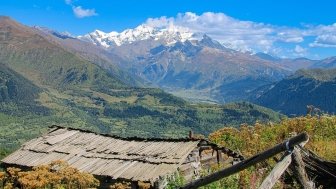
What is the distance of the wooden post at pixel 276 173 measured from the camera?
7.60 meters

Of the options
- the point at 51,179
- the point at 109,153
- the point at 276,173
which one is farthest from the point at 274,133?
the point at 276,173

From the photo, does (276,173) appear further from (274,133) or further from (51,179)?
(274,133)

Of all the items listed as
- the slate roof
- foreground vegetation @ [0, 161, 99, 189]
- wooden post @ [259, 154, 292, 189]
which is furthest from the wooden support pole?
the slate roof

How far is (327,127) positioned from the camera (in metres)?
27.2

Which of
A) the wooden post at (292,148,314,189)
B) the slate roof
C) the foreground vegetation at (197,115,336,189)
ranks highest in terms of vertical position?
the wooden post at (292,148,314,189)

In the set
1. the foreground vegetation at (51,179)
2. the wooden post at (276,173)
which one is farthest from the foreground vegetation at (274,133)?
the wooden post at (276,173)

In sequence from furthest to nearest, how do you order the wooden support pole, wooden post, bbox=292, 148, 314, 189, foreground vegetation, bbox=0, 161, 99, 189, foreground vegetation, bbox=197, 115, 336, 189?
1. foreground vegetation, bbox=197, 115, 336, 189
2. foreground vegetation, bbox=0, 161, 99, 189
3. wooden post, bbox=292, 148, 314, 189
4. the wooden support pole

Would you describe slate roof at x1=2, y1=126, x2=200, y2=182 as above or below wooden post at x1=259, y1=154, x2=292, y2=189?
below

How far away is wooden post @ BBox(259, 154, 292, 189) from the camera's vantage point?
760cm

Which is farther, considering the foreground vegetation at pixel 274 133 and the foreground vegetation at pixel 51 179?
the foreground vegetation at pixel 274 133

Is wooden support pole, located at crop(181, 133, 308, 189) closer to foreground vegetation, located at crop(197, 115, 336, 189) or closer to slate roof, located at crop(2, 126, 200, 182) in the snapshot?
slate roof, located at crop(2, 126, 200, 182)

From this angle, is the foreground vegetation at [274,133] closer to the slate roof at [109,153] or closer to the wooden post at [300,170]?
the slate roof at [109,153]

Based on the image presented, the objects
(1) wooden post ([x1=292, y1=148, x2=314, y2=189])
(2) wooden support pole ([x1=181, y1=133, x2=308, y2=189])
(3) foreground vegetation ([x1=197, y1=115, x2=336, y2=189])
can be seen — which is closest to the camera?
(2) wooden support pole ([x1=181, y1=133, x2=308, y2=189])

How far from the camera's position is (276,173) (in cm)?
775
